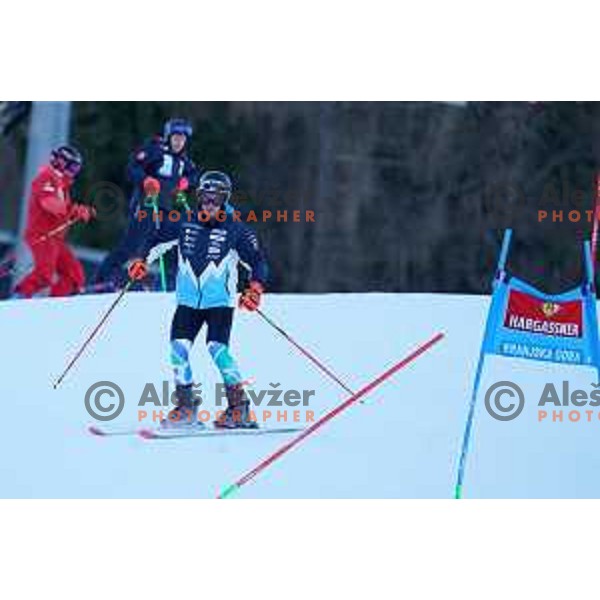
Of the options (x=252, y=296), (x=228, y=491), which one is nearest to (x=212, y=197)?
(x=252, y=296)

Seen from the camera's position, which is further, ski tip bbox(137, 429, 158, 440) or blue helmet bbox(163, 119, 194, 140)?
ski tip bbox(137, 429, 158, 440)

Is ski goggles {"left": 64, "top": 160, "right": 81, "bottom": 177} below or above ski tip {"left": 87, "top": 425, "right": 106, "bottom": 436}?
above

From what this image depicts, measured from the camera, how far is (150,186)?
469 centimetres

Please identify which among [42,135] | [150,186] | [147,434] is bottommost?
[147,434]

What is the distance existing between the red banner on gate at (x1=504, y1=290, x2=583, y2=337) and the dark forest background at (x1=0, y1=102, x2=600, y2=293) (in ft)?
0.32

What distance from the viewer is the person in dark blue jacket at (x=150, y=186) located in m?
4.66

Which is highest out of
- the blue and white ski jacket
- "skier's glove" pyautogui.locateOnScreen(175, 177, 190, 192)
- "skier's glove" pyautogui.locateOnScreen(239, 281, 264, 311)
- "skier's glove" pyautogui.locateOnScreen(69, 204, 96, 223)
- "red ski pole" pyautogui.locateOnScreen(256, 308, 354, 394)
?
"skier's glove" pyautogui.locateOnScreen(175, 177, 190, 192)

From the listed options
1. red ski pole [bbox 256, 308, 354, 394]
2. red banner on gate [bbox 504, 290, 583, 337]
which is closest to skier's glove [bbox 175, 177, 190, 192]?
red ski pole [bbox 256, 308, 354, 394]

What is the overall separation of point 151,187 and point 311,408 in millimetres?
859

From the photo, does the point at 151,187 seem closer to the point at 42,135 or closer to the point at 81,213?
the point at 81,213

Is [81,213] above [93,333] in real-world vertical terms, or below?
above

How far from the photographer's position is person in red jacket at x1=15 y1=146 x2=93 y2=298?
15.2ft

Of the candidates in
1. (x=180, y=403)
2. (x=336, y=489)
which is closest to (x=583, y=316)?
(x=336, y=489)

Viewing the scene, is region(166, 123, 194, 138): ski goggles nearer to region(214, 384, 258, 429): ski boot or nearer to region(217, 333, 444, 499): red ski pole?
region(214, 384, 258, 429): ski boot
